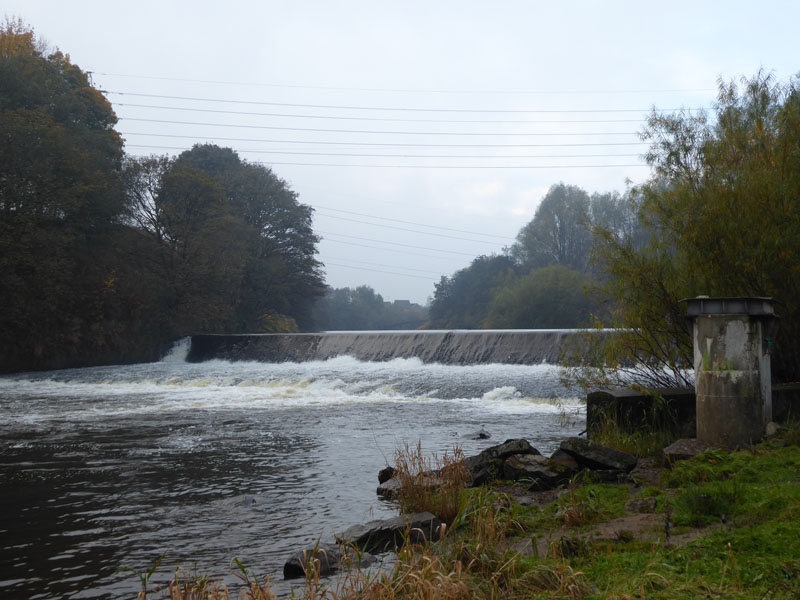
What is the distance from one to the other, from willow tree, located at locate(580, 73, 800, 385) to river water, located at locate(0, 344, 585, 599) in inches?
82.6

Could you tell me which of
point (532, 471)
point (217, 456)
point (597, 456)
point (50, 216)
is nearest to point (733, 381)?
point (597, 456)

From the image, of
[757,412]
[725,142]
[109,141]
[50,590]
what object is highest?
[109,141]

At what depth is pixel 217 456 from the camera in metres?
9.38

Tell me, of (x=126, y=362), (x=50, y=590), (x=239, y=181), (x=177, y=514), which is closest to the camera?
(x=50, y=590)

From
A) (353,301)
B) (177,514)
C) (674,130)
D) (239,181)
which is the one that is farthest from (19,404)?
(353,301)

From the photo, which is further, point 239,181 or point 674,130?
point 239,181

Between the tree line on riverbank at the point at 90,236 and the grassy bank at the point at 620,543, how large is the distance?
79.6 ft

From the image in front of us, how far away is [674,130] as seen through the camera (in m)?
9.15

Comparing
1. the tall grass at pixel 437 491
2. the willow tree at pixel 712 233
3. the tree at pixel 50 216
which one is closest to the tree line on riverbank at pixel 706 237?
the willow tree at pixel 712 233

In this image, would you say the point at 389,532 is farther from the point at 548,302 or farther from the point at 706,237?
the point at 548,302

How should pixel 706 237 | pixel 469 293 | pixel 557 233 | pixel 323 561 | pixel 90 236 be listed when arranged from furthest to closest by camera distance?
1. pixel 469 293
2. pixel 557 233
3. pixel 90 236
4. pixel 706 237
5. pixel 323 561

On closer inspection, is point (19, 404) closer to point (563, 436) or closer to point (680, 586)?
point (563, 436)

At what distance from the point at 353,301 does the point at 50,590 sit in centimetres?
7727

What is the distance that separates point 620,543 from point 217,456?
643cm
